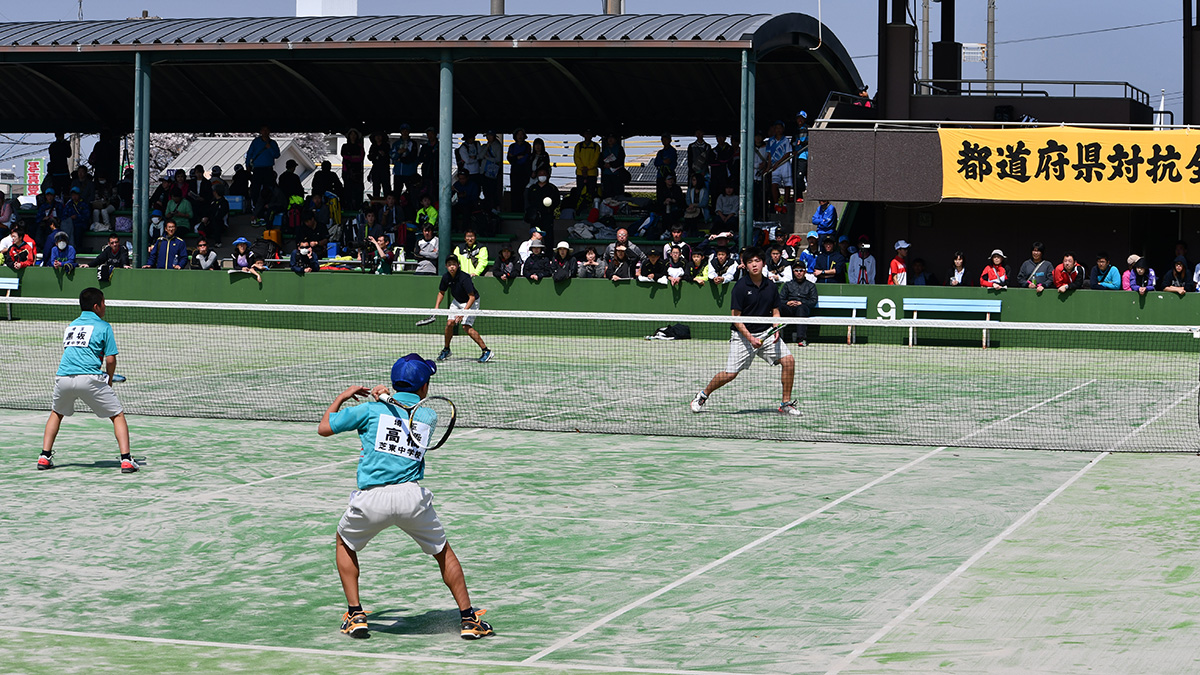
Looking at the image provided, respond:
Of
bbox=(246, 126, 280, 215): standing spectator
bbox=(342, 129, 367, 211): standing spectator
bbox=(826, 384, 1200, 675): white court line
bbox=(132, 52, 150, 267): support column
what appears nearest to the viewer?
bbox=(826, 384, 1200, 675): white court line

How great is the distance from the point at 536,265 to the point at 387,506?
21.0 metres

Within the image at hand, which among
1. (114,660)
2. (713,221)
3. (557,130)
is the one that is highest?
(557,130)

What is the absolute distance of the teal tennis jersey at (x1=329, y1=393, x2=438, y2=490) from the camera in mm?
6832

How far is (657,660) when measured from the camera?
6.49 meters

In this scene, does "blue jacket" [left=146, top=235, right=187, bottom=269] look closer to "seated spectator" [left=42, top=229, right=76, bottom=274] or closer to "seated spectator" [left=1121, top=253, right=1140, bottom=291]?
"seated spectator" [left=42, top=229, right=76, bottom=274]

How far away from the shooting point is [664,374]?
66.7 ft

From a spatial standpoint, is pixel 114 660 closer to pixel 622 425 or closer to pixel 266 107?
pixel 622 425

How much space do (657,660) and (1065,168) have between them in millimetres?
22270

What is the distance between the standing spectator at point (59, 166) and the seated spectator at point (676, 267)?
1753 cm

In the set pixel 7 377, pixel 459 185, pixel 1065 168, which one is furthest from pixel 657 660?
pixel 459 185

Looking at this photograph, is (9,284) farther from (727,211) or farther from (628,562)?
(628,562)

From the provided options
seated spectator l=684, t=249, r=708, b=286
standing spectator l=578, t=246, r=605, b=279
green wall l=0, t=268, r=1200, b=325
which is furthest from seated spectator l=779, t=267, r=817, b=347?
standing spectator l=578, t=246, r=605, b=279

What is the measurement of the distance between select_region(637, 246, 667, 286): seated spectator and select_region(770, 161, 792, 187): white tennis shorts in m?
4.23

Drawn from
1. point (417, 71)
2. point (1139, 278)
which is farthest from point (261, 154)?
point (1139, 278)
